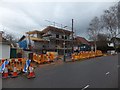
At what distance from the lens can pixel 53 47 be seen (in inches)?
2494

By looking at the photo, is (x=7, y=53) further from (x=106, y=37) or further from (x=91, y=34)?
(x=106, y=37)

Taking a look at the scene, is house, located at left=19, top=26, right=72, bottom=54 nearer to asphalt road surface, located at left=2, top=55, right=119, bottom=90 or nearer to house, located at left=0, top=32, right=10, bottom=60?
house, located at left=0, top=32, right=10, bottom=60

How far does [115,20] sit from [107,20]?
2499 mm

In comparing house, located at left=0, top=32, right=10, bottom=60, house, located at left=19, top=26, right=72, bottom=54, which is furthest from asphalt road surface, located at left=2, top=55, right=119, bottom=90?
house, located at left=19, top=26, right=72, bottom=54

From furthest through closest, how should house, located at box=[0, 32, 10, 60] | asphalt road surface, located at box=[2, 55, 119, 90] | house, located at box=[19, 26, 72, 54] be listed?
1. house, located at box=[19, 26, 72, 54]
2. house, located at box=[0, 32, 10, 60]
3. asphalt road surface, located at box=[2, 55, 119, 90]

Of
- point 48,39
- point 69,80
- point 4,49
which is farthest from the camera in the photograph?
point 48,39

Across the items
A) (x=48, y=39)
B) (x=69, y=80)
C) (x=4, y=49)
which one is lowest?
(x=69, y=80)

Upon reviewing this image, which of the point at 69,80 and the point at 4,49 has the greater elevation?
the point at 4,49

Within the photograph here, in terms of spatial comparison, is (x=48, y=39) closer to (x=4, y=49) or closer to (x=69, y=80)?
(x=4, y=49)

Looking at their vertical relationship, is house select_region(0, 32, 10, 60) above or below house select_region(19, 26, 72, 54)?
below

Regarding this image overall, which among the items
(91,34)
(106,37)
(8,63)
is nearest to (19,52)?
(8,63)

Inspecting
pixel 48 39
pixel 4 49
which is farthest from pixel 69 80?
pixel 48 39

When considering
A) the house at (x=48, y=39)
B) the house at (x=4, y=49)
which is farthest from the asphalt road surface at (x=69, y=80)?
the house at (x=48, y=39)

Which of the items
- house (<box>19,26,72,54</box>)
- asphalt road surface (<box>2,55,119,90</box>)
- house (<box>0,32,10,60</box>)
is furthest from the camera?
house (<box>19,26,72,54</box>)
